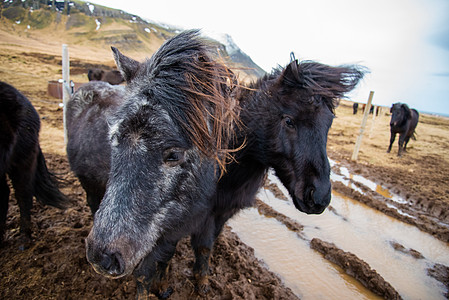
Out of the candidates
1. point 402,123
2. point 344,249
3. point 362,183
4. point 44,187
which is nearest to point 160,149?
point 44,187

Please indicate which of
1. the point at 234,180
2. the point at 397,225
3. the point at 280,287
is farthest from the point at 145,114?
the point at 397,225

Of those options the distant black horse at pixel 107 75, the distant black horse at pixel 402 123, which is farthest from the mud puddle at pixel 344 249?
the distant black horse at pixel 107 75

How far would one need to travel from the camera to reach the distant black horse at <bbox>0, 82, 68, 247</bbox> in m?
2.80

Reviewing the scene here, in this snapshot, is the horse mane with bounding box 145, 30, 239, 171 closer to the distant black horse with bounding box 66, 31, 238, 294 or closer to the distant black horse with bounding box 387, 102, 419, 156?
the distant black horse with bounding box 66, 31, 238, 294

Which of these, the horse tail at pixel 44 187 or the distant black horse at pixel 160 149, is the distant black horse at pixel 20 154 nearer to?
the horse tail at pixel 44 187

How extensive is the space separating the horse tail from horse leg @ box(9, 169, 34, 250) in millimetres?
249

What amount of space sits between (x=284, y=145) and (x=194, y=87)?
3.81 feet

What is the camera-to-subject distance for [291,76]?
7.53 feet

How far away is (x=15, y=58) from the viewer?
2002cm

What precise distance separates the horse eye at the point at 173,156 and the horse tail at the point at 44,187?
10.6ft

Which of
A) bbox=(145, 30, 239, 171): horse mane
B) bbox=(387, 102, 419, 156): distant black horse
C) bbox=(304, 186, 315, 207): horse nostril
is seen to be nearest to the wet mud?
bbox=(304, 186, 315, 207): horse nostril

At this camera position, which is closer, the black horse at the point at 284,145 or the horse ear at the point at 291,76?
the black horse at the point at 284,145

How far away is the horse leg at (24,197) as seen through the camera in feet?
10.1

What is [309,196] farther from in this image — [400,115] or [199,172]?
[400,115]
